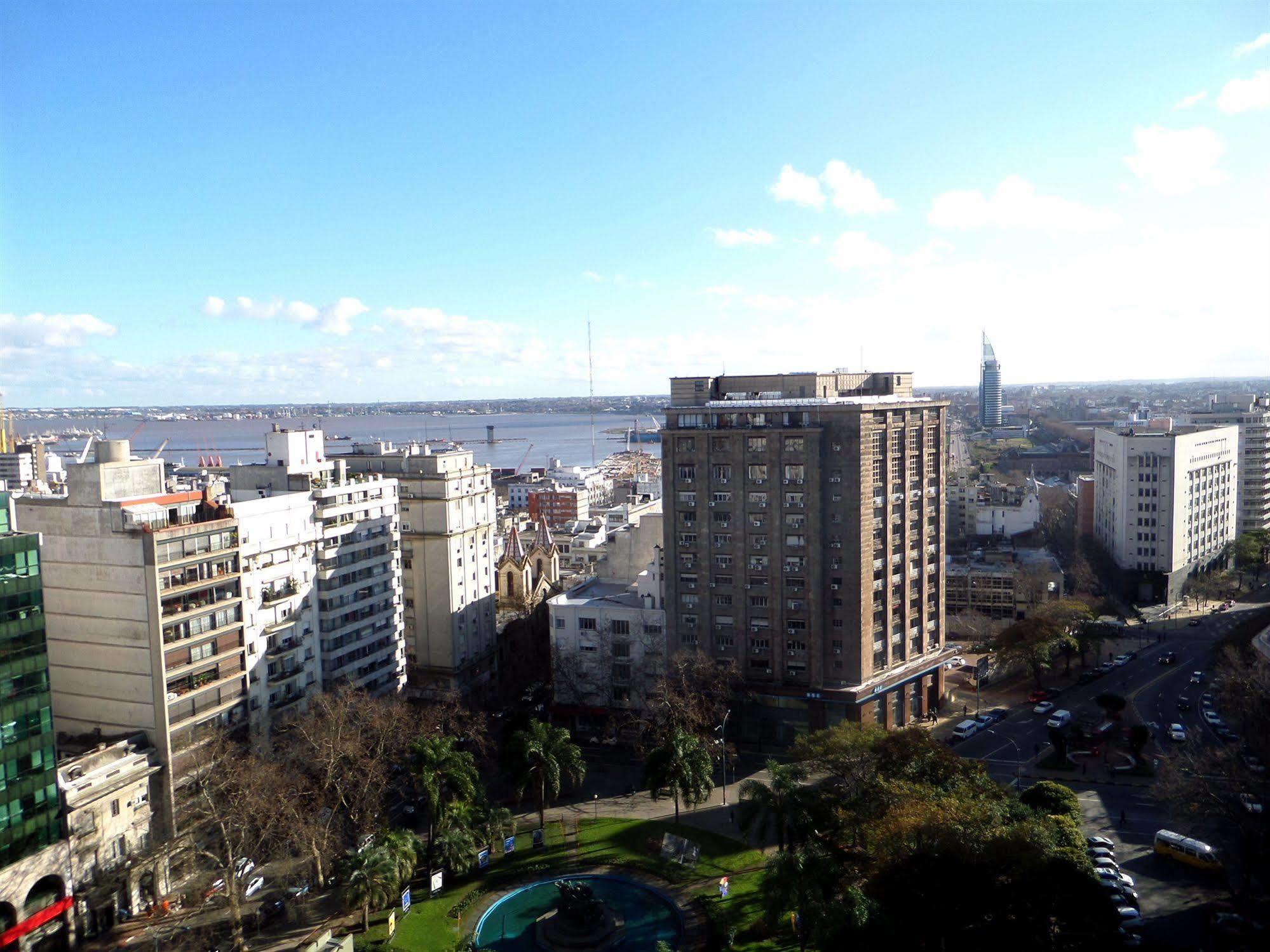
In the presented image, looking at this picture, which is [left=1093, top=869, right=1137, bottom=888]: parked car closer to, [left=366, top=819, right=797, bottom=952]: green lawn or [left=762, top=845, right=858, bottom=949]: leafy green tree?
[left=762, top=845, right=858, bottom=949]: leafy green tree

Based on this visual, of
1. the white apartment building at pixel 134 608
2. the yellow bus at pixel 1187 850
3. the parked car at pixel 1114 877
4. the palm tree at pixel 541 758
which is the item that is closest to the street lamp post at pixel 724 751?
the palm tree at pixel 541 758

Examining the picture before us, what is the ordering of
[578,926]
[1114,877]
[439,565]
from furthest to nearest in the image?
[439,565] → [1114,877] → [578,926]

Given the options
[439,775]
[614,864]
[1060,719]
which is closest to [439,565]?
[439,775]

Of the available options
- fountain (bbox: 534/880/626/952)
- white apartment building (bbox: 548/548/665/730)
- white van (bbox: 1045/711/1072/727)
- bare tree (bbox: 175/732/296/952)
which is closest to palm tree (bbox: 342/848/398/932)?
bare tree (bbox: 175/732/296/952)

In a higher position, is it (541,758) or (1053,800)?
(541,758)

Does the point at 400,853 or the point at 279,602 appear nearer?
the point at 400,853

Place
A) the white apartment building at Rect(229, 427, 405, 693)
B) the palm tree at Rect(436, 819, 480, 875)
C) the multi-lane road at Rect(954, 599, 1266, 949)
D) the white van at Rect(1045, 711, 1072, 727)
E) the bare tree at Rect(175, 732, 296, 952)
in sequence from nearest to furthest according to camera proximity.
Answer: the multi-lane road at Rect(954, 599, 1266, 949) < the bare tree at Rect(175, 732, 296, 952) < the palm tree at Rect(436, 819, 480, 875) < the white apartment building at Rect(229, 427, 405, 693) < the white van at Rect(1045, 711, 1072, 727)

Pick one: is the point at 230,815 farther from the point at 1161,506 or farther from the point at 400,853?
the point at 1161,506
